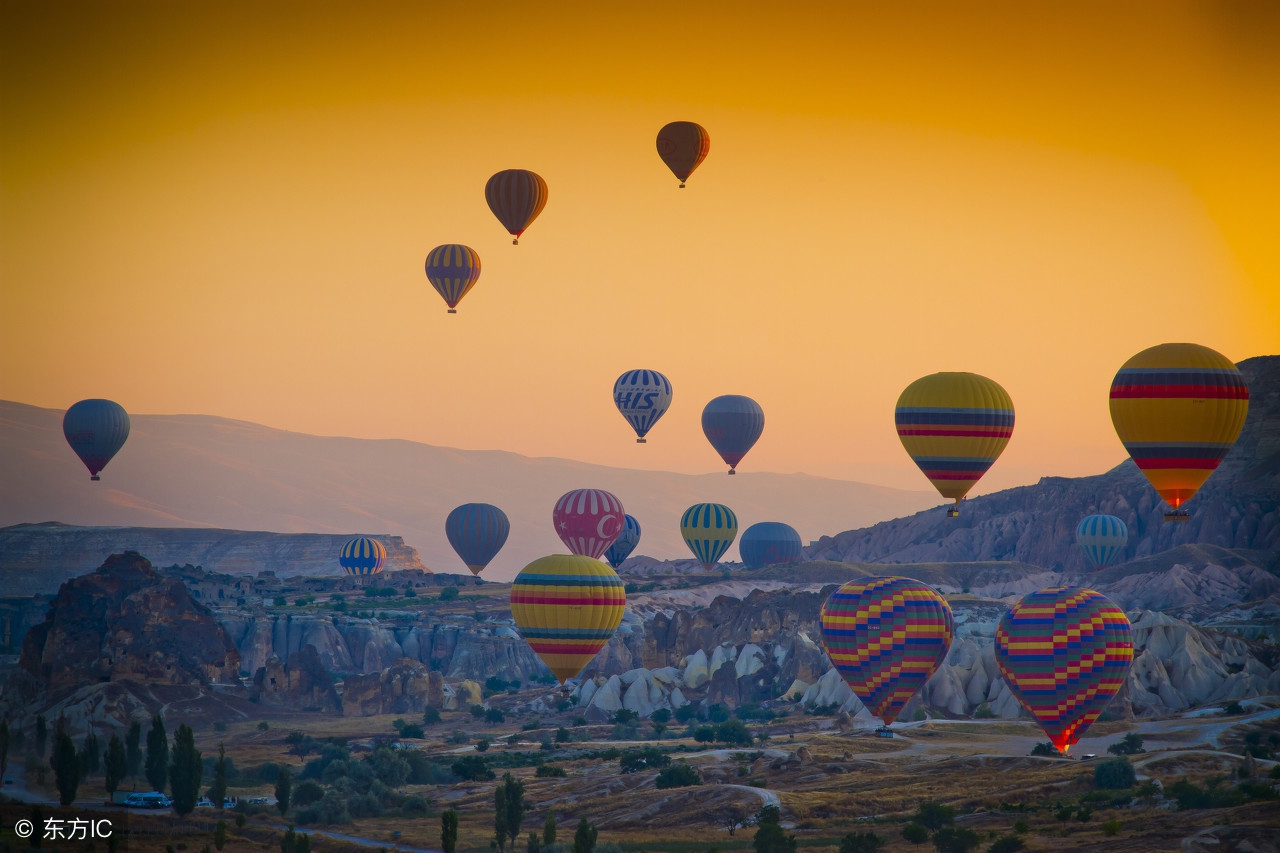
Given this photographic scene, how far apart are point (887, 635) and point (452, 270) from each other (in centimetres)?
4077

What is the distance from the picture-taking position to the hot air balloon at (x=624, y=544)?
514ft

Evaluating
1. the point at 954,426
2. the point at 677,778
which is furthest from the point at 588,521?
the point at 677,778

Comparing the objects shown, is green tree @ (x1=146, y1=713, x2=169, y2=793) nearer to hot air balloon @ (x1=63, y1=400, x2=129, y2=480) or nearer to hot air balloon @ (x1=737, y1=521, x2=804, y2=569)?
hot air balloon @ (x1=63, y1=400, x2=129, y2=480)

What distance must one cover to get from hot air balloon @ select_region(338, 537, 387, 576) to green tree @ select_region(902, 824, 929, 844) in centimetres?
12746

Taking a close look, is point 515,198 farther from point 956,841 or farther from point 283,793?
point 956,841

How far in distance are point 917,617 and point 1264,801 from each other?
25082 mm

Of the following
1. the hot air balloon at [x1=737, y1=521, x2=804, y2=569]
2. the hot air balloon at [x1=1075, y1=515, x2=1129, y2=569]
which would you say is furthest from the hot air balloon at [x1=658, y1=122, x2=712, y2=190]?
the hot air balloon at [x1=1075, y1=515, x2=1129, y2=569]

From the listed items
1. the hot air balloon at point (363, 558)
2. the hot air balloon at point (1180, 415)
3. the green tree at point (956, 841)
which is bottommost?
the green tree at point (956, 841)

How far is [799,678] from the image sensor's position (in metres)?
114

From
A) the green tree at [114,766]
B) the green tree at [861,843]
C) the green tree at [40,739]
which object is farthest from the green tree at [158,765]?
the green tree at [861,843]

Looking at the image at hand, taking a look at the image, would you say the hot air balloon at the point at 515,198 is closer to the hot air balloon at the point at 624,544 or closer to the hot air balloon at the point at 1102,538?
the hot air balloon at the point at 624,544

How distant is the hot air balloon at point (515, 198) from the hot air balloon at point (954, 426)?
2704cm

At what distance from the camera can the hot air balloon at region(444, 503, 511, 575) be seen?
153375 mm

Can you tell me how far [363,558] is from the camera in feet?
628
